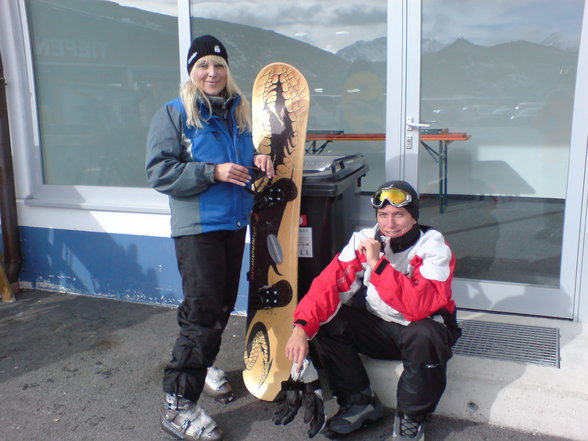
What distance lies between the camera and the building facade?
3252 millimetres

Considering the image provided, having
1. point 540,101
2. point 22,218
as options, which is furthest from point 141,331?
point 540,101

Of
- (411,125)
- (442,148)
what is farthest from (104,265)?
(442,148)

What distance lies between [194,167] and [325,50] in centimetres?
186

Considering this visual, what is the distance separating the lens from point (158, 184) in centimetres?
242

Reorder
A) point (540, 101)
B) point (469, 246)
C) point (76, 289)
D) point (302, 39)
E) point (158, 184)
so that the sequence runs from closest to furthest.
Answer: point (158, 184), point (540, 101), point (469, 246), point (302, 39), point (76, 289)

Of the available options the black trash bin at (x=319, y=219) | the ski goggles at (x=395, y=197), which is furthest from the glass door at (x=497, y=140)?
the ski goggles at (x=395, y=197)

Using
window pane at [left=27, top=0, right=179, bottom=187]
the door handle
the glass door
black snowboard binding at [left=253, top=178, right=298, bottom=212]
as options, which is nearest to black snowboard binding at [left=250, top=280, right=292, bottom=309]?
black snowboard binding at [left=253, top=178, right=298, bottom=212]

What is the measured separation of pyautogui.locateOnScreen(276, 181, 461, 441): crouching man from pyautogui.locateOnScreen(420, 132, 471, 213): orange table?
0.95 metres

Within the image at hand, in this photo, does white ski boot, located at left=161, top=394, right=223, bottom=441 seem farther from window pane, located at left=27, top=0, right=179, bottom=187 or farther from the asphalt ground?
window pane, located at left=27, top=0, right=179, bottom=187

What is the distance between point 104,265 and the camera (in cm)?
427

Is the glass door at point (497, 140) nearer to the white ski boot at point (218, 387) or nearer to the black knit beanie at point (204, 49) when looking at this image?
the black knit beanie at point (204, 49)

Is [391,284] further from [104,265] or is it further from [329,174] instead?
[104,265]

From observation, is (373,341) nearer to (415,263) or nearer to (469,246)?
(415,263)

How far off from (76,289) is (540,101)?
3512 mm
